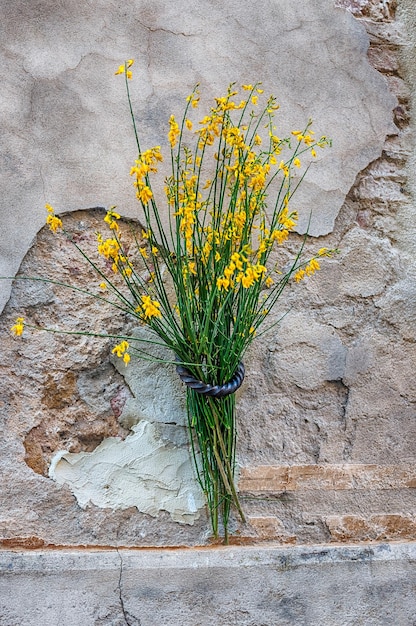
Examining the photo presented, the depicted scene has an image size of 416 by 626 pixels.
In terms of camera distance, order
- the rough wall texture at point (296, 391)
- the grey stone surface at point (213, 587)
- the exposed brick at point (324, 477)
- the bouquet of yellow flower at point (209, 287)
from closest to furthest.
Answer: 1. the grey stone surface at point (213, 587)
2. the bouquet of yellow flower at point (209, 287)
3. the rough wall texture at point (296, 391)
4. the exposed brick at point (324, 477)

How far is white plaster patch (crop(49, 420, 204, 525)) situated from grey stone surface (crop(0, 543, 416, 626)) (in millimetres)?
177

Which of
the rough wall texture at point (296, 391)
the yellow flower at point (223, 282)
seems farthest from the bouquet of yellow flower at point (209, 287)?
the rough wall texture at point (296, 391)

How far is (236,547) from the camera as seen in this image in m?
2.14

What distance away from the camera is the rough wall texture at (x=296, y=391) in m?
2.21

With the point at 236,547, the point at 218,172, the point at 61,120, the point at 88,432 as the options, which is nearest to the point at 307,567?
the point at 236,547

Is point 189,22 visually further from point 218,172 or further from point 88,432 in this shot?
point 88,432

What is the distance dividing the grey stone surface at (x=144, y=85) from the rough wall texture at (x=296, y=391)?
0.05 feet

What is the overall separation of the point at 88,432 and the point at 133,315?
0.38 metres

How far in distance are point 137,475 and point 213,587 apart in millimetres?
400

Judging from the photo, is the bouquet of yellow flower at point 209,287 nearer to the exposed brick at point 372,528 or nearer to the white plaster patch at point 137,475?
the white plaster patch at point 137,475

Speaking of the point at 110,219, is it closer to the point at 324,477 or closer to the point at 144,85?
the point at 144,85

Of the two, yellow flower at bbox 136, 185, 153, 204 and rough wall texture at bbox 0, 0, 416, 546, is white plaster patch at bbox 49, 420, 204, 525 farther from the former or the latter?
yellow flower at bbox 136, 185, 153, 204

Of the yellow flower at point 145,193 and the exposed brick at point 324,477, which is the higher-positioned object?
the yellow flower at point 145,193

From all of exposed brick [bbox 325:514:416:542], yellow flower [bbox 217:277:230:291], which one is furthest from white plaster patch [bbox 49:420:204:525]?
yellow flower [bbox 217:277:230:291]
